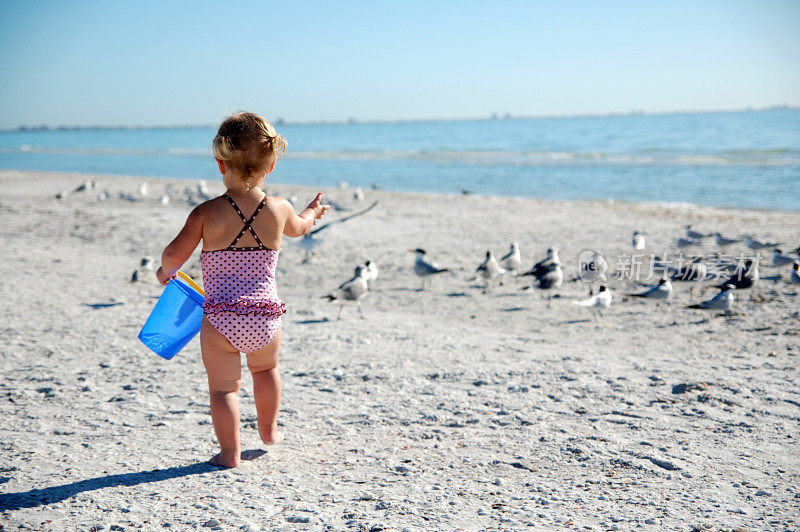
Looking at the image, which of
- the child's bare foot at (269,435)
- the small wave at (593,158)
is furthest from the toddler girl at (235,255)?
the small wave at (593,158)

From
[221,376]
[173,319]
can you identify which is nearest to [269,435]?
[221,376]

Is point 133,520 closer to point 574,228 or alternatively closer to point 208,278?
point 208,278

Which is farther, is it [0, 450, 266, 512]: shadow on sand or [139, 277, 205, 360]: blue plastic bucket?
[139, 277, 205, 360]: blue plastic bucket

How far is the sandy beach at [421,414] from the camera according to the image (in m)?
2.93

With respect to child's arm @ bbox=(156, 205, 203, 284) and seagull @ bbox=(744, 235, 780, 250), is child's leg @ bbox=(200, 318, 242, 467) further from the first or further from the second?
seagull @ bbox=(744, 235, 780, 250)

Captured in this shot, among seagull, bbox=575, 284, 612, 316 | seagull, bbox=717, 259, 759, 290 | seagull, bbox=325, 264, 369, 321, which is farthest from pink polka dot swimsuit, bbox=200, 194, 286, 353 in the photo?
seagull, bbox=717, 259, 759, 290

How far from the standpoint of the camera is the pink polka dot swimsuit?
310 centimetres

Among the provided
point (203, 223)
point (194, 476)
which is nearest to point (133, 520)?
point (194, 476)

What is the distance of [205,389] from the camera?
4625 mm

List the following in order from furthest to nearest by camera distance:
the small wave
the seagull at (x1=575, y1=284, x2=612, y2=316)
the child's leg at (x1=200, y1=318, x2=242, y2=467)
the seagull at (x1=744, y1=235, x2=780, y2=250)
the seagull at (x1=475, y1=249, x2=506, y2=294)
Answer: the small wave
the seagull at (x1=744, y1=235, x2=780, y2=250)
the seagull at (x1=475, y1=249, x2=506, y2=294)
the seagull at (x1=575, y1=284, x2=612, y2=316)
the child's leg at (x1=200, y1=318, x2=242, y2=467)

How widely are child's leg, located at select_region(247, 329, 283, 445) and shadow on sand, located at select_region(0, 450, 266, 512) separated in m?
0.15

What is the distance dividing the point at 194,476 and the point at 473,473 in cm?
147

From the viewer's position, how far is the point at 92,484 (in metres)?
3.09

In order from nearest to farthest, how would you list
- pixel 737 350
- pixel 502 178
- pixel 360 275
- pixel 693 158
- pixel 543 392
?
pixel 543 392
pixel 737 350
pixel 360 275
pixel 502 178
pixel 693 158
